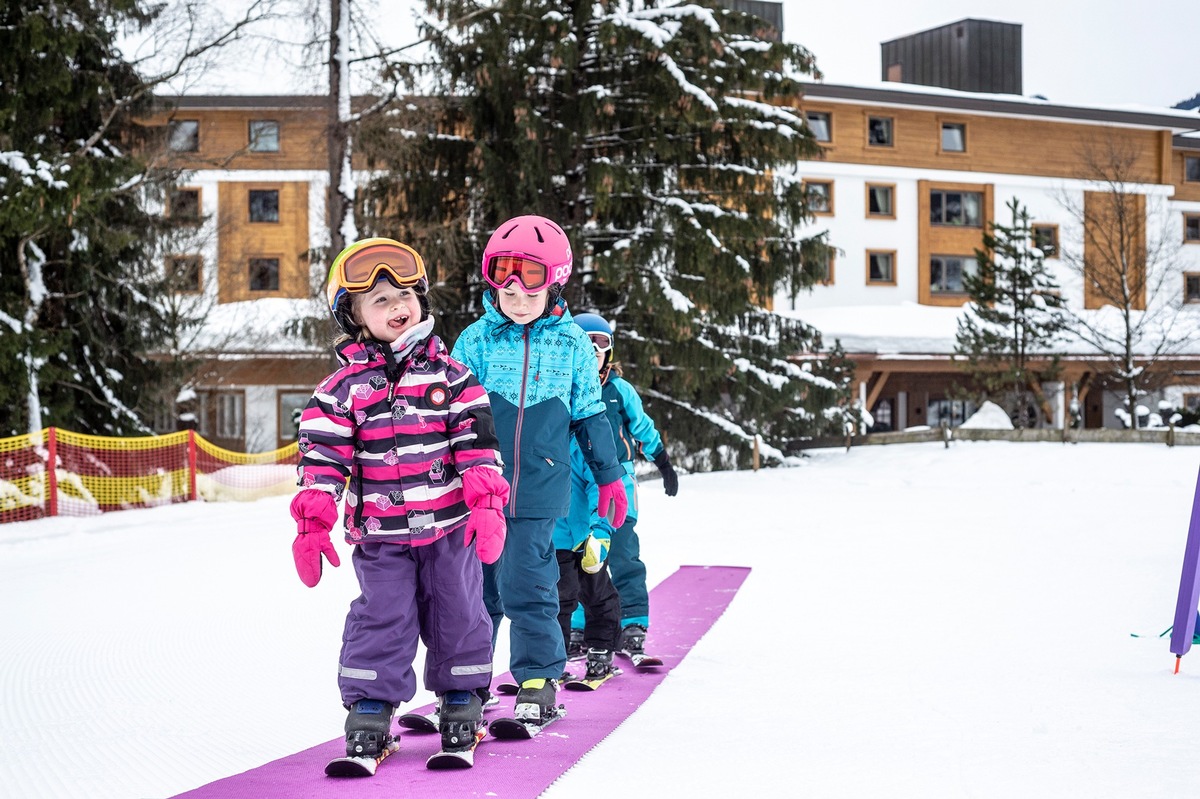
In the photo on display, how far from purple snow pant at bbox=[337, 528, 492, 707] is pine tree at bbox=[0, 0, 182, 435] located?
11712mm

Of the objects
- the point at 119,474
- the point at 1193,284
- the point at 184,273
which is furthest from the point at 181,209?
the point at 1193,284

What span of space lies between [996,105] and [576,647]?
111 feet

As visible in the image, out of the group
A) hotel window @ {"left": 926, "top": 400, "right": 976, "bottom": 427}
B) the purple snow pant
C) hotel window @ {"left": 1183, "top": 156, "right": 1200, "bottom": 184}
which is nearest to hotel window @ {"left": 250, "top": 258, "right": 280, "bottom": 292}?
hotel window @ {"left": 926, "top": 400, "right": 976, "bottom": 427}

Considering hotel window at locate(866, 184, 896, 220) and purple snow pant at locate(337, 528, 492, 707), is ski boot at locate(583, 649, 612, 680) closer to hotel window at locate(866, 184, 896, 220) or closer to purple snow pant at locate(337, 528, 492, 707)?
purple snow pant at locate(337, 528, 492, 707)

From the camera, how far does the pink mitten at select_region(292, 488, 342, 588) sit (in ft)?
11.3

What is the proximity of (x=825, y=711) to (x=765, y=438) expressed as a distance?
18668 mm

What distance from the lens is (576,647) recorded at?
5297 millimetres

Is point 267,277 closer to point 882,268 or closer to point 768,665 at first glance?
point 882,268

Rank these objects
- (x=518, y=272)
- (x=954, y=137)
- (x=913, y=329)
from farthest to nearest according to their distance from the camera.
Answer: (x=954, y=137)
(x=913, y=329)
(x=518, y=272)

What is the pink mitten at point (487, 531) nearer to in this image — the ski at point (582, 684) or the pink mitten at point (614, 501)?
the pink mitten at point (614, 501)

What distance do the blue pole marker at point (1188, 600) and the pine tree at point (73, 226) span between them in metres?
12.6

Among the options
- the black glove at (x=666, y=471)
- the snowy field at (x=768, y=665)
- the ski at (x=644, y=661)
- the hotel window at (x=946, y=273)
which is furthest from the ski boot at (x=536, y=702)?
the hotel window at (x=946, y=273)

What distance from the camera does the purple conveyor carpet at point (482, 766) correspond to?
3281 mm

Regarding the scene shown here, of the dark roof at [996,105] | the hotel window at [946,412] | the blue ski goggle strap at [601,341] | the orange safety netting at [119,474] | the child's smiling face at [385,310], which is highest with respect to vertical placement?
the dark roof at [996,105]
